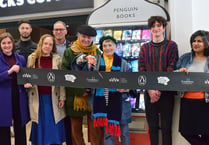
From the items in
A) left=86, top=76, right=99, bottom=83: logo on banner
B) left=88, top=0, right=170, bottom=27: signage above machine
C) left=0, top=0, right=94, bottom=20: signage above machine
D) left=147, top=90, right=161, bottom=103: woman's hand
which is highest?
left=0, top=0, right=94, bottom=20: signage above machine

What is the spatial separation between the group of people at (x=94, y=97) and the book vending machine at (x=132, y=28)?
1.86 ft

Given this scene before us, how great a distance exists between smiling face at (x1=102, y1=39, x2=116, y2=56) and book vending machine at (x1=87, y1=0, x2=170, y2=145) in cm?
77

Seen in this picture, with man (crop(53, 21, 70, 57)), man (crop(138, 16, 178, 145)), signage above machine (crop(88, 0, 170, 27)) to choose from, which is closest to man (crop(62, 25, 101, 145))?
man (crop(53, 21, 70, 57))

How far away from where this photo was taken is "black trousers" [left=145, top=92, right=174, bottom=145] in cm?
296

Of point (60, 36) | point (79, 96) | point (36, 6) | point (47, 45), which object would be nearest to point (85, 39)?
point (47, 45)

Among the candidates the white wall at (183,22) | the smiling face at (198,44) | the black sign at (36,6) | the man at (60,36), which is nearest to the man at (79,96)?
the man at (60,36)

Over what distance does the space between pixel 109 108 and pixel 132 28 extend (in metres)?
1.50

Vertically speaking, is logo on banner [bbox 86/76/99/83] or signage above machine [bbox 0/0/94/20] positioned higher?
signage above machine [bbox 0/0/94/20]

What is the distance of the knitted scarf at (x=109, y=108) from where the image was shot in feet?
9.77

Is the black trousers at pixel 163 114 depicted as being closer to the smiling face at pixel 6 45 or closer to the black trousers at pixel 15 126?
the black trousers at pixel 15 126

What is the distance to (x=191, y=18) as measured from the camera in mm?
3230

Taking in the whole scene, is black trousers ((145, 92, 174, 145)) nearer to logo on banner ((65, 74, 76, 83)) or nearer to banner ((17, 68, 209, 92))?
banner ((17, 68, 209, 92))

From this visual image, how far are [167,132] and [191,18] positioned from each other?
55.0 inches

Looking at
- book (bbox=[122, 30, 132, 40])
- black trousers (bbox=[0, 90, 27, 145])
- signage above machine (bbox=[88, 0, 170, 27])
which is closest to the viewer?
black trousers (bbox=[0, 90, 27, 145])
